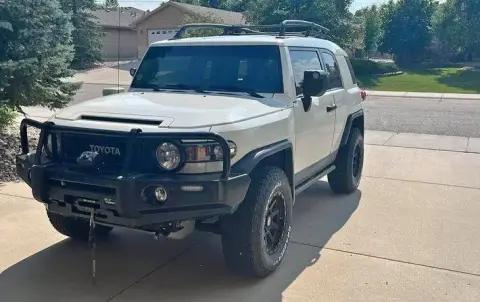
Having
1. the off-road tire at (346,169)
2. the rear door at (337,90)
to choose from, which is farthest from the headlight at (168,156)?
the off-road tire at (346,169)

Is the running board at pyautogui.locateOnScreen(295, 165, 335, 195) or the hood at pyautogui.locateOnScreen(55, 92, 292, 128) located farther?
the running board at pyautogui.locateOnScreen(295, 165, 335, 195)

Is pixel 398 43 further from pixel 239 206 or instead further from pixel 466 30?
pixel 239 206

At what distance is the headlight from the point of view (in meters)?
3.54

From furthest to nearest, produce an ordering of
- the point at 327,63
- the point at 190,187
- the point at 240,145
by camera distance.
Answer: the point at 327,63
the point at 240,145
the point at 190,187

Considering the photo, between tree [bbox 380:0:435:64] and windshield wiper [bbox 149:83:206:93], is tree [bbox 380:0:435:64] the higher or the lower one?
the higher one

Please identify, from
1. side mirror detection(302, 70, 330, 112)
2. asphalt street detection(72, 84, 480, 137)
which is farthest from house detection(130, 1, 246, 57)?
side mirror detection(302, 70, 330, 112)

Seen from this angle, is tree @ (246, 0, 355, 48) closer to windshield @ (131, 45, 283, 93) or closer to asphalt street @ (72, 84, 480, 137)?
asphalt street @ (72, 84, 480, 137)

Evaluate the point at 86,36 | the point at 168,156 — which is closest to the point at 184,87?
the point at 168,156

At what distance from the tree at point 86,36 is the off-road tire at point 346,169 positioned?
1085 inches

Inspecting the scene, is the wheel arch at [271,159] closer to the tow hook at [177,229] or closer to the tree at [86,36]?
the tow hook at [177,229]

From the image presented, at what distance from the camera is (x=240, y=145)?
3793 millimetres

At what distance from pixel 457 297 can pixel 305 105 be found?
2113 millimetres

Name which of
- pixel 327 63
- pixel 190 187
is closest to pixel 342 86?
pixel 327 63

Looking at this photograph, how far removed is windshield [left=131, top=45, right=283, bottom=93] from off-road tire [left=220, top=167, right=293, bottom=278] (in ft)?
3.24
